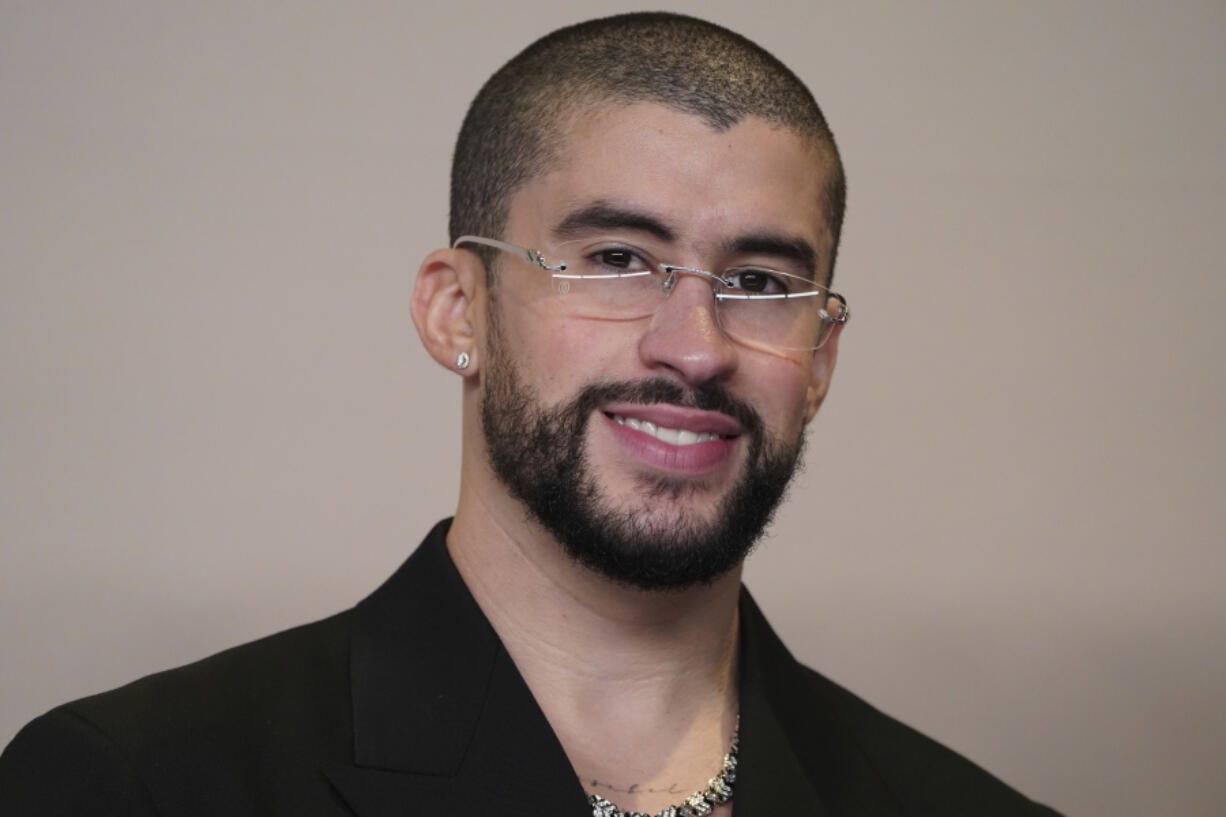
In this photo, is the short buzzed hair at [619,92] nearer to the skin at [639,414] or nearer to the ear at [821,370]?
the skin at [639,414]

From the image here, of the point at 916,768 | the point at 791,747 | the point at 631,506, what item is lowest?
the point at 916,768

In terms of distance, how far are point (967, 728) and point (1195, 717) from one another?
0.65 metres

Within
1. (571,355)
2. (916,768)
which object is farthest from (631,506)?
(916,768)

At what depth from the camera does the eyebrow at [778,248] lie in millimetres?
2822

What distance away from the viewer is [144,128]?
396 cm

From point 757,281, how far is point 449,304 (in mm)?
567

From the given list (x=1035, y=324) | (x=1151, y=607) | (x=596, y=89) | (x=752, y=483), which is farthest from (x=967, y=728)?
(x=596, y=89)

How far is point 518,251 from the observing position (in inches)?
114

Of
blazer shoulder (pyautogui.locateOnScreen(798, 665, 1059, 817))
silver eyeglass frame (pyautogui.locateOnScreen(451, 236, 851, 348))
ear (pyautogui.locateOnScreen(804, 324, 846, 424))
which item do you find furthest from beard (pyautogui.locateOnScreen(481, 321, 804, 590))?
blazer shoulder (pyautogui.locateOnScreen(798, 665, 1059, 817))

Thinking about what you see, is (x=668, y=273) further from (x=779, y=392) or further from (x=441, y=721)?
(x=441, y=721)

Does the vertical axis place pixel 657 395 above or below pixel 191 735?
above

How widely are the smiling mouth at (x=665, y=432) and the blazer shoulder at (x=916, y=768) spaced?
0.70 m

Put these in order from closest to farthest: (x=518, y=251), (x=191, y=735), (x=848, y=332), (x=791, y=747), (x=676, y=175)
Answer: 1. (x=191, y=735)
2. (x=676, y=175)
3. (x=518, y=251)
4. (x=791, y=747)
5. (x=848, y=332)

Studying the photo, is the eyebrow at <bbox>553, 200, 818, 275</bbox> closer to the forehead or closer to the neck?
the forehead
